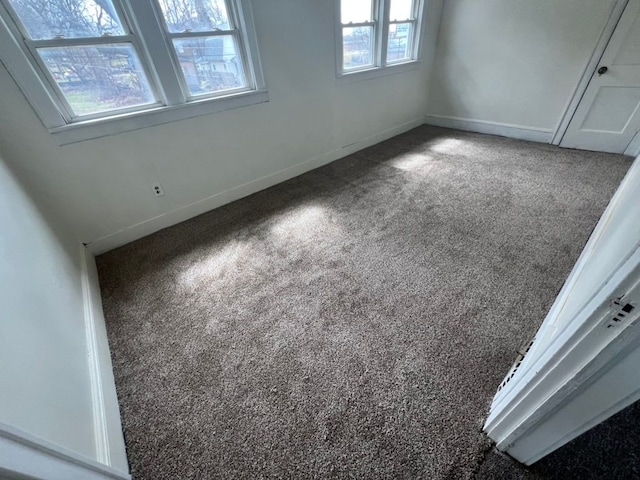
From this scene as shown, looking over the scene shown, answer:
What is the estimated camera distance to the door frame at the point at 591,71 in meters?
2.48

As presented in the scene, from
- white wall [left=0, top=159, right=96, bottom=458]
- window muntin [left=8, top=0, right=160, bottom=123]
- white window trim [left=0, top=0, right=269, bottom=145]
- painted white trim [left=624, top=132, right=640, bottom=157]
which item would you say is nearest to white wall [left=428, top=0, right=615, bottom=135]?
painted white trim [left=624, top=132, right=640, bottom=157]

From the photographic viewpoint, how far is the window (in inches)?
105

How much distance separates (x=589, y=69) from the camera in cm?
276

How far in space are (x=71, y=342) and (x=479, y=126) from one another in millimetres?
4660

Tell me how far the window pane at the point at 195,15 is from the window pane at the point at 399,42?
2.04 m

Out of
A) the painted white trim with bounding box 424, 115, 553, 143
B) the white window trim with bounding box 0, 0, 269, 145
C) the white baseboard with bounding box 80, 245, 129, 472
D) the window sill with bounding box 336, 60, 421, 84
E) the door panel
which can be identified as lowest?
the painted white trim with bounding box 424, 115, 553, 143

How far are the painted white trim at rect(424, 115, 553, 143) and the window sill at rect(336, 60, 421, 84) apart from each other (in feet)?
2.96

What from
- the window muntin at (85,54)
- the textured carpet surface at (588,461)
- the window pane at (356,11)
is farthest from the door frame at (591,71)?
the window muntin at (85,54)

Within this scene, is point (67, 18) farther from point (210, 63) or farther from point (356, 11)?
point (356, 11)

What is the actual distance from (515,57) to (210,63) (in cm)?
345

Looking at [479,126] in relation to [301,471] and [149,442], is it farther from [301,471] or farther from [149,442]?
[149,442]

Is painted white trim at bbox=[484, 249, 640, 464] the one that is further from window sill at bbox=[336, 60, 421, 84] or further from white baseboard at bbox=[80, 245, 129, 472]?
window sill at bbox=[336, 60, 421, 84]

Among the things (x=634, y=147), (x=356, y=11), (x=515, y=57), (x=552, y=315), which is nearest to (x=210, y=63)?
(x=356, y=11)

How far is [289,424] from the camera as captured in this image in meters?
1.01
